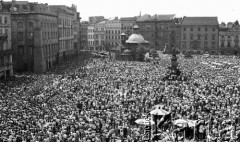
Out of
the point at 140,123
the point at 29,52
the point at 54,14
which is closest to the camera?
the point at 140,123

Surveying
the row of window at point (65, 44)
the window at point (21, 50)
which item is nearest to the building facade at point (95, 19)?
the row of window at point (65, 44)

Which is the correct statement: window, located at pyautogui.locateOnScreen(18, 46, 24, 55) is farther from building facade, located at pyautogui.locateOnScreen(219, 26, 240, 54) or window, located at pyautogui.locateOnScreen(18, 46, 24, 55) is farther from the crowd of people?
building facade, located at pyautogui.locateOnScreen(219, 26, 240, 54)

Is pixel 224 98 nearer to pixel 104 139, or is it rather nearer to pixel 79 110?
pixel 79 110

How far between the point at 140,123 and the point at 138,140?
8.45ft

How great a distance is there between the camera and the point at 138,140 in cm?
2612

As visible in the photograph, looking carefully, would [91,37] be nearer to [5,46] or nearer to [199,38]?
[199,38]

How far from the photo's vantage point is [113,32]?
144 metres

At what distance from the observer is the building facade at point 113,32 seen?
143m

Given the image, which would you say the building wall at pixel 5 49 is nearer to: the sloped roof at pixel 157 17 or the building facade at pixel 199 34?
the building facade at pixel 199 34

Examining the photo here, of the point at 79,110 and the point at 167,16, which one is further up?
the point at 167,16

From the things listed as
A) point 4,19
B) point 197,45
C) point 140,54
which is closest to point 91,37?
point 197,45

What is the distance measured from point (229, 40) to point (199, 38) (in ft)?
30.0

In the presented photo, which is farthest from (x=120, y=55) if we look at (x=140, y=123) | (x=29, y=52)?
(x=140, y=123)

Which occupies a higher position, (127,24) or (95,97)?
(127,24)
